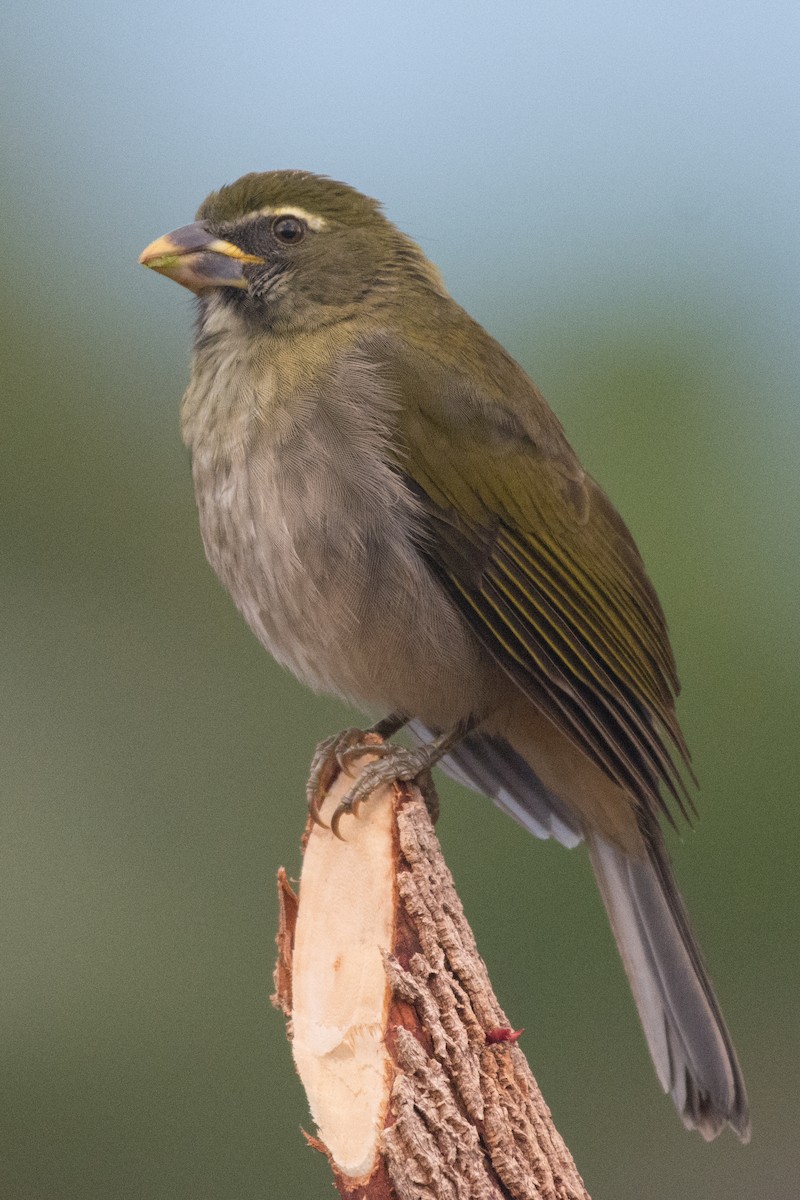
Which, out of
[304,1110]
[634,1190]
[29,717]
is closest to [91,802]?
[29,717]

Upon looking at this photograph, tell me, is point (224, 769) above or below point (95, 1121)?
above

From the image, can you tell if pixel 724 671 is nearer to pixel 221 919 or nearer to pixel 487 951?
pixel 487 951

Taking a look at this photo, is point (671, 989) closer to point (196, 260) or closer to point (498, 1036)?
point (498, 1036)

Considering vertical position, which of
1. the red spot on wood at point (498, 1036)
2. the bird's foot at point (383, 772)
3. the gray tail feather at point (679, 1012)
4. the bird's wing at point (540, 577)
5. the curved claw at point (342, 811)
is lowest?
the gray tail feather at point (679, 1012)

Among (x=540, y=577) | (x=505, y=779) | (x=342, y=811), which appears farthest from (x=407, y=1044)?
(x=505, y=779)

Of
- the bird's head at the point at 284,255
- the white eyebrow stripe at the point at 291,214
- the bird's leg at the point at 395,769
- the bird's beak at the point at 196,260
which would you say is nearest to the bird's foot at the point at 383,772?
the bird's leg at the point at 395,769

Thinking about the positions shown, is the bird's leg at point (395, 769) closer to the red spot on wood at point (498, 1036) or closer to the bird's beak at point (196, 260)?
the red spot on wood at point (498, 1036)

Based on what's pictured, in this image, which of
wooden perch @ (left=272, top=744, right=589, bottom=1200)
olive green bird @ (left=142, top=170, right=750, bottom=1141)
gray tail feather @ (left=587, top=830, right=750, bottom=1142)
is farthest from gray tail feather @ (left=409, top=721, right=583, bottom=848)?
wooden perch @ (left=272, top=744, right=589, bottom=1200)
